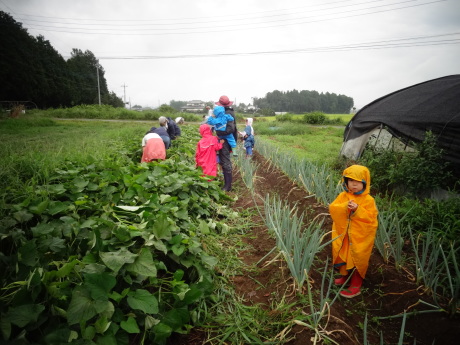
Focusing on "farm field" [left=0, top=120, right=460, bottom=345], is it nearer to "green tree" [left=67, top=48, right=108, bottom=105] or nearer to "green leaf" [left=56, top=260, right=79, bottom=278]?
"green leaf" [left=56, top=260, right=79, bottom=278]

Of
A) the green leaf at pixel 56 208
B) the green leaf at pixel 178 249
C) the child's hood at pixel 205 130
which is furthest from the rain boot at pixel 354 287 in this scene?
the child's hood at pixel 205 130

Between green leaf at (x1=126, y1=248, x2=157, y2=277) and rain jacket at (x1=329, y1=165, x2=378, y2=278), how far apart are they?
1.54 metres

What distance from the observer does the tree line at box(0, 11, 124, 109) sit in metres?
18.0

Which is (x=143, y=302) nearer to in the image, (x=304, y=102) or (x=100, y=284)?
(x=100, y=284)

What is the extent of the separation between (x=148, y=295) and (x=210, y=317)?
609 mm

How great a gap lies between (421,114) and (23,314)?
19.8 feet

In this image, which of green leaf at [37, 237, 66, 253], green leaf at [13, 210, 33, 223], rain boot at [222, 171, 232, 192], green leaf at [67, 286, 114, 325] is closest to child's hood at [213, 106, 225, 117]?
rain boot at [222, 171, 232, 192]

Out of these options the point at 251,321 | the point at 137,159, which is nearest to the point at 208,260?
the point at 251,321

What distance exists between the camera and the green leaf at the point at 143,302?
1190 millimetres

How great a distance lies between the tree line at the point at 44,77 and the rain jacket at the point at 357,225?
617 inches

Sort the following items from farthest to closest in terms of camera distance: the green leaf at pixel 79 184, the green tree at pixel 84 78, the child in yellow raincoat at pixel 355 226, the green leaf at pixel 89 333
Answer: the green tree at pixel 84 78
the green leaf at pixel 79 184
the child in yellow raincoat at pixel 355 226
the green leaf at pixel 89 333

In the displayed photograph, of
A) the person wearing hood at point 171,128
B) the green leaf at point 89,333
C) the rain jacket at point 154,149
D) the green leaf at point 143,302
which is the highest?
the person wearing hood at point 171,128

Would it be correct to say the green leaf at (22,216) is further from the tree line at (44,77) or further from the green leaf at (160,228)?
the tree line at (44,77)

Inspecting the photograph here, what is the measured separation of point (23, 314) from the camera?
994mm
